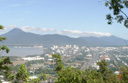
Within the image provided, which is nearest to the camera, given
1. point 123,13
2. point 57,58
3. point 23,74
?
point 123,13

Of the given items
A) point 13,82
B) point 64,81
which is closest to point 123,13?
point 64,81

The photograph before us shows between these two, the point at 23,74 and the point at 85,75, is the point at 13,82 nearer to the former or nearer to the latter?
the point at 23,74

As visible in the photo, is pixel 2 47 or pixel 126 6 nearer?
pixel 126 6

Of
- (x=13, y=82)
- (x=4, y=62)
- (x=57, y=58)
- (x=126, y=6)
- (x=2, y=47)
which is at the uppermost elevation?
(x=126, y=6)

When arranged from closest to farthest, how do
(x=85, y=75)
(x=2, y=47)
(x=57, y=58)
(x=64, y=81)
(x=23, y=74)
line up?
(x=2, y=47) → (x=85, y=75) → (x=64, y=81) → (x=23, y=74) → (x=57, y=58)

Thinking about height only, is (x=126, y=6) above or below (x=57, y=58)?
above

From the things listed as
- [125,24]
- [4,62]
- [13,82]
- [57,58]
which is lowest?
[13,82]

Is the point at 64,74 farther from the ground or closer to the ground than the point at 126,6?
closer to the ground

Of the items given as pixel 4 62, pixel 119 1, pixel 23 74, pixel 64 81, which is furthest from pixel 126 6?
pixel 23 74

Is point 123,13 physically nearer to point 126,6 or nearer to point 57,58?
point 126,6
